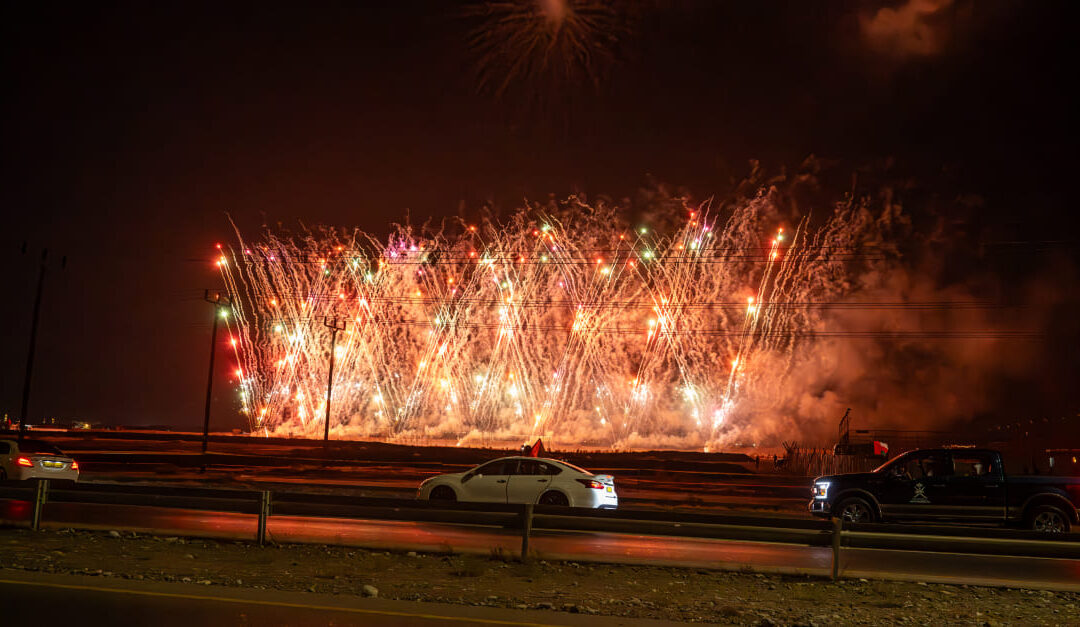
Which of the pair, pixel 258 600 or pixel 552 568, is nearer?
pixel 258 600

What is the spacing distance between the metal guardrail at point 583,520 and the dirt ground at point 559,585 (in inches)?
22.0

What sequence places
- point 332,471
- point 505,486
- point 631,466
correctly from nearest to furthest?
point 505,486
point 332,471
point 631,466

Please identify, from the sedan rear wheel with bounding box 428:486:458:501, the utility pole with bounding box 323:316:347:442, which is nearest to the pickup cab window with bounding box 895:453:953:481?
the sedan rear wheel with bounding box 428:486:458:501

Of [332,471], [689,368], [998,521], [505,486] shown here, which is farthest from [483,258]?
[998,521]

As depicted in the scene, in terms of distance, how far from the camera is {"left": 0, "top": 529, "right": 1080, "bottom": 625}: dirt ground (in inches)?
401

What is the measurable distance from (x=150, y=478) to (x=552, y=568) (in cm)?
2530

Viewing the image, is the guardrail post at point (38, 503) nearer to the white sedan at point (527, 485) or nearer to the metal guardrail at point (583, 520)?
the metal guardrail at point (583, 520)

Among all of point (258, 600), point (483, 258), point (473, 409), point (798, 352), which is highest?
point (483, 258)

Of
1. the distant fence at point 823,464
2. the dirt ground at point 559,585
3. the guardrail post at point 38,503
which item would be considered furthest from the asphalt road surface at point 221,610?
the distant fence at point 823,464

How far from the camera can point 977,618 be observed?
398 inches

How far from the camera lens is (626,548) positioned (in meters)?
15.4

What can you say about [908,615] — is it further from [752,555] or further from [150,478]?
[150,478]

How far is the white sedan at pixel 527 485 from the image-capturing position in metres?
20.4

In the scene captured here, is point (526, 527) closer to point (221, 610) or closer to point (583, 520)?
point (583, 520)
